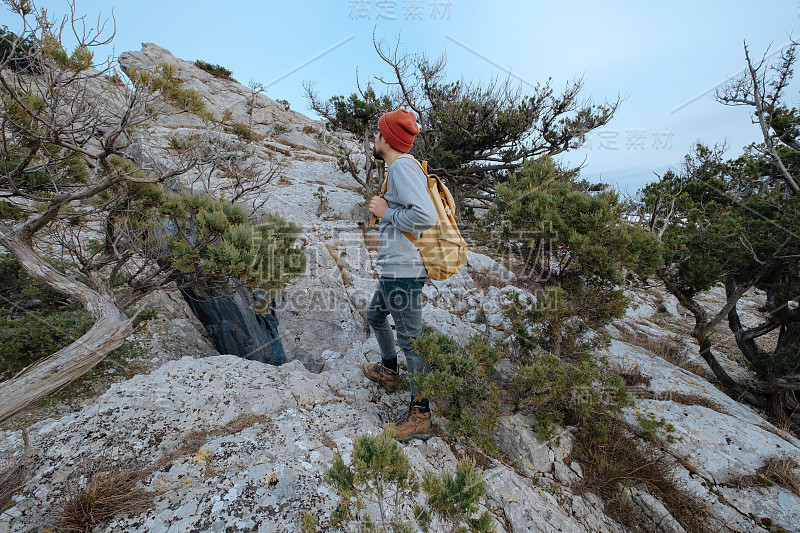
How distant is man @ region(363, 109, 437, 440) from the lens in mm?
2291

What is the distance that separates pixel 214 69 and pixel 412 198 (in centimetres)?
3599

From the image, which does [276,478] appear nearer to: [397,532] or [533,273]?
[397,532]

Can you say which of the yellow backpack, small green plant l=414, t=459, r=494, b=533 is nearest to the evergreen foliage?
the yellow backpack

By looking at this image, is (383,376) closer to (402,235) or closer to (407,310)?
(407,310)

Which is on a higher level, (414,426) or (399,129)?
(399,129)

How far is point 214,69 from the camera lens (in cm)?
2852

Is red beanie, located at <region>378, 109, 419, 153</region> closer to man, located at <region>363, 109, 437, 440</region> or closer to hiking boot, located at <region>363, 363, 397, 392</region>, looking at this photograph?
man, located at <region>363, 109, 437, 440</region>

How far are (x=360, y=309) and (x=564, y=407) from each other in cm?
357

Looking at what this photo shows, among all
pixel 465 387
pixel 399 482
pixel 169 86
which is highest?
pixel 169 86

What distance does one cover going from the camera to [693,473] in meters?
2.92

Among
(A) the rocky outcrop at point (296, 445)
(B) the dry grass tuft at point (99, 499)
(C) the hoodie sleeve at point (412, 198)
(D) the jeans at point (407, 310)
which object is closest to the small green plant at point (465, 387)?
(D) the jeans at point (407, 310)

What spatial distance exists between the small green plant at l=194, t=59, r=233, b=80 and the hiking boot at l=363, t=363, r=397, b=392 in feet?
114

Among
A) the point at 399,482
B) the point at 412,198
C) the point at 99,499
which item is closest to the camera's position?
the point at 399,482

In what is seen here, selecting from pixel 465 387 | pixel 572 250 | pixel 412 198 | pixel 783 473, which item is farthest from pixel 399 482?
pixel 783 473
